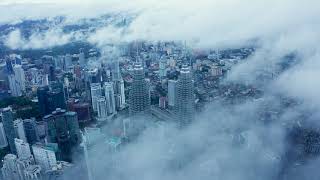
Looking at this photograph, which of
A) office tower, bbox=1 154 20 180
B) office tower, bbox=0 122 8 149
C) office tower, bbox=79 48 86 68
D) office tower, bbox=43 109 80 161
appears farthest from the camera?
office tower, bbox=79 48 86 68

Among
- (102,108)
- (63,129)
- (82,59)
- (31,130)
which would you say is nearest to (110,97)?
(102,108)

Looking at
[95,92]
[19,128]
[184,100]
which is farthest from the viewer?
[95,92]

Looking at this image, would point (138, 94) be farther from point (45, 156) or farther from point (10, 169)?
point (10, 169)

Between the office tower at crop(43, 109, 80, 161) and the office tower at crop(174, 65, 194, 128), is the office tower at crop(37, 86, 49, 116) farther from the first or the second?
the office tower at crop(174, 65, 194, 128)

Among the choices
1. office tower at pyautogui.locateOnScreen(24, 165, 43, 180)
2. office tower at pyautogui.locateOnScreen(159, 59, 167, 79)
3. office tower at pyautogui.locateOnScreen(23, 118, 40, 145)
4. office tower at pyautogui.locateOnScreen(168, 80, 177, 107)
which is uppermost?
office tower at pyautogui.locateOnScreen(159, 59, 167, 79)

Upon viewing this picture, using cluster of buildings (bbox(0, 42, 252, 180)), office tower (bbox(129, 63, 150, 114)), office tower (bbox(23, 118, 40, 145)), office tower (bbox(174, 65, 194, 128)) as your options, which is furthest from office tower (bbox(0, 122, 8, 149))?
office tower (bbox(174, 65, 194, 128))

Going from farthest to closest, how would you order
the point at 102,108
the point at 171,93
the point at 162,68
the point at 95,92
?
1. the point at 162,68
2. the point at 95,92
3. the point at 102,108
4. the point at 171,93
